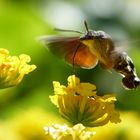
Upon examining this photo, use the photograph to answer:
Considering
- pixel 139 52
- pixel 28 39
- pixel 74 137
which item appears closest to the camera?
pixel 74 137

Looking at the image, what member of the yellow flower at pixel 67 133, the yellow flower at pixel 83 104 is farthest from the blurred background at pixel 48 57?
the yellow flower at pixel 67 133


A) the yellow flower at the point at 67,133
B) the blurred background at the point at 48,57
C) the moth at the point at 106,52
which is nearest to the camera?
the yellow flower at the point at 67,133

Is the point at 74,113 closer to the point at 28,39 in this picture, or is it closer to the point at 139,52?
the point at 28,39

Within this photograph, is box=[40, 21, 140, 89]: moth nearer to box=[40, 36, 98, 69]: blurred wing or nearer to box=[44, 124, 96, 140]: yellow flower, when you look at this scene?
box=[40, 36, 98, 69]: blurred wing

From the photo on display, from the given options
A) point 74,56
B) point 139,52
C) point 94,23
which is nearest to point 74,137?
point 74,56

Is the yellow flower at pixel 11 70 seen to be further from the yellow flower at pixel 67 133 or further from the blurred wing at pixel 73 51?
the yellow flower at pixel 67 133

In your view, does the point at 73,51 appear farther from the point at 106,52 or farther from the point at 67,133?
the point at 67,133

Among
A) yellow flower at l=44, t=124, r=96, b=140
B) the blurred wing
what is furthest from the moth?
yellow flower at l=44, t=124, r=96, b=140
